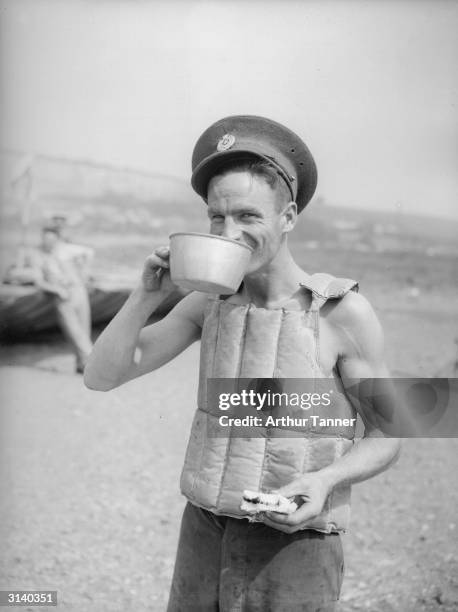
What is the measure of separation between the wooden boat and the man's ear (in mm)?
5623

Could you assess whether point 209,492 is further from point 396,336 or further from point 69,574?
point 396,336

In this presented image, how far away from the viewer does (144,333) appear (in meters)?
2.17

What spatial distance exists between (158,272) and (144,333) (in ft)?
0.82

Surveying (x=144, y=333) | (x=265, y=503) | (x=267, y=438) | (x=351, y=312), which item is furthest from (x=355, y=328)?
(x=144, y=333)

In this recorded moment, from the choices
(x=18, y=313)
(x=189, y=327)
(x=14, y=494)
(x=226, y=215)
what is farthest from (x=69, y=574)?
(x=18, y=313)

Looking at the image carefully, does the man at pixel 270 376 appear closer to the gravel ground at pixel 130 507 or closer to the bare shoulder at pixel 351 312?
the bare shoulder at pixel 351 312

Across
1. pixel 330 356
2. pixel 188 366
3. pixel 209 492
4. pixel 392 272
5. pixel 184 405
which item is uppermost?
pixel 392 272

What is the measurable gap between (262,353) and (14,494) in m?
2.92

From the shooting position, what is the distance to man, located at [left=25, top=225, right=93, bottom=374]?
24.1 ft

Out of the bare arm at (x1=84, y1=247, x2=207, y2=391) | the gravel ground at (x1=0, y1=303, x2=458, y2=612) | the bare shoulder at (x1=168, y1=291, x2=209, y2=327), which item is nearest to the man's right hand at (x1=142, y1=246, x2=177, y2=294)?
the bare arm at (x1=84, y1=247, x2=207, y2=391)

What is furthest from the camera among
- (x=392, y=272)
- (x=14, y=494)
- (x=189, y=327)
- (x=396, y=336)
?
(x=392, y=272)

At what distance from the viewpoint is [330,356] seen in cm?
189

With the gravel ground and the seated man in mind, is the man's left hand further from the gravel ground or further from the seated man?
the seated man

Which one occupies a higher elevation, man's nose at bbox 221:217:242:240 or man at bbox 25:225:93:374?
man at bbox 25:225:93:374
